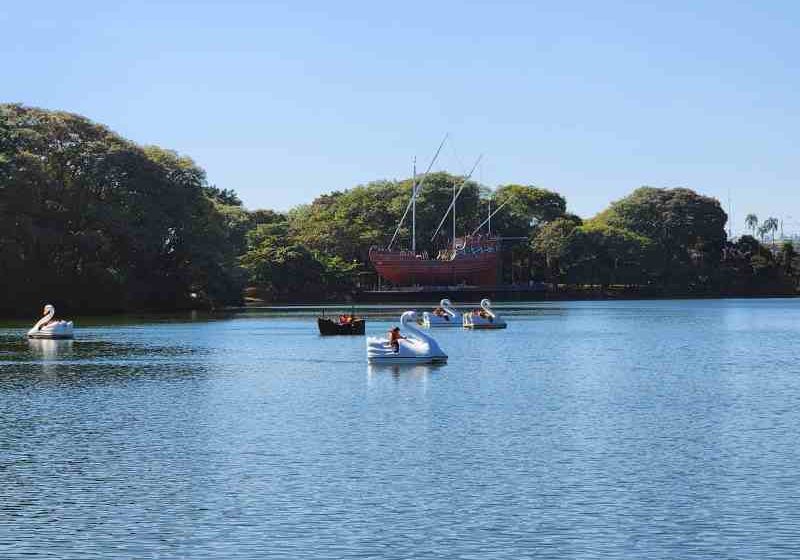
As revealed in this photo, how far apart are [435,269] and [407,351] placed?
135m

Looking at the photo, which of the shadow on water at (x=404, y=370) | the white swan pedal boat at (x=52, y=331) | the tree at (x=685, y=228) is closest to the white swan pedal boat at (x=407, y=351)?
the shadow on water at (x=404, y=370)

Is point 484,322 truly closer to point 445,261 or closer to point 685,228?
point 445,261

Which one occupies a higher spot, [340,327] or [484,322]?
[340,327]

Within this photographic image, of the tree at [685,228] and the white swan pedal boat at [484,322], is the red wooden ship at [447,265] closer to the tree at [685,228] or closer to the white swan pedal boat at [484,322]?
the tree at [685,228]

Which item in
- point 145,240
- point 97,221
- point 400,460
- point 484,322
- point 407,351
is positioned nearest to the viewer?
point 400,460

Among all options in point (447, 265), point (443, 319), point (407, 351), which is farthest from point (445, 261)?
point (407, 351)

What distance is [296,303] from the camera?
539 feet

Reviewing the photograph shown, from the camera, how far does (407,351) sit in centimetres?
5241

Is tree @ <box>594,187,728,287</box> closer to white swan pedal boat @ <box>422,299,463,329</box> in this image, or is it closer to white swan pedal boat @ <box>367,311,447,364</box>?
white swan pedal boat @ <box>422,299,463,329</box>

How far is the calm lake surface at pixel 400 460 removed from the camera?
19047 mm

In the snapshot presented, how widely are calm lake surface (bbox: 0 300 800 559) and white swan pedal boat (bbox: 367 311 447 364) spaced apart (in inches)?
33.3

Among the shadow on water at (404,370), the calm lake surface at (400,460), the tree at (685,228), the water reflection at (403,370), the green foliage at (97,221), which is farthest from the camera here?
the tree at (685,228)

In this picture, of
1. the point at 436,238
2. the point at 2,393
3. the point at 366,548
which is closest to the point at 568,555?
the point at 366,548

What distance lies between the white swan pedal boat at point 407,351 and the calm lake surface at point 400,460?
85 cm
